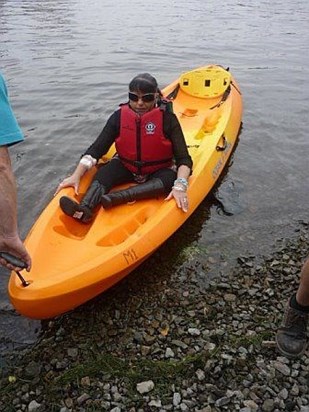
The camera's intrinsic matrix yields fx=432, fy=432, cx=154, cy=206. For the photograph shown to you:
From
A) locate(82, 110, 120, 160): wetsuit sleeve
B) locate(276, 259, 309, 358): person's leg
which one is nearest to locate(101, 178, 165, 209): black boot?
locate(82, 110, 120, 160): wetsuit sleeve

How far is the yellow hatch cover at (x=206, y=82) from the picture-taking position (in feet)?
24.0

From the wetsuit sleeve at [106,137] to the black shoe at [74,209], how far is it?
80 cm

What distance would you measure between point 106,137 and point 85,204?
88cm

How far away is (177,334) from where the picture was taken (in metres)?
3.55

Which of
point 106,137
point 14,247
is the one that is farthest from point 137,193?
point 14,247

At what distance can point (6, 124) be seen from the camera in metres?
1.90

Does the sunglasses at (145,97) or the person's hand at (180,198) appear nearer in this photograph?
the person's hand at (180,198)

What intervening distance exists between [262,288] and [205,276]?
1.89 feet

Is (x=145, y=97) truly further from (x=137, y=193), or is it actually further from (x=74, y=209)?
(x=74, y=209)

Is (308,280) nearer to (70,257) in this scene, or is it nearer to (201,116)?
(70,257)

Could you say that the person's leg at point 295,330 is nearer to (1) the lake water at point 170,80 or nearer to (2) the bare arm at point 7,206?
(1) the lake water at point 170,80

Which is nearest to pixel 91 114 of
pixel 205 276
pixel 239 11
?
pixel 205 276

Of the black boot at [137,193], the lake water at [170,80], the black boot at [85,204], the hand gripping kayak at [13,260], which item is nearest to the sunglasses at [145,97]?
the black boot at [137,193]

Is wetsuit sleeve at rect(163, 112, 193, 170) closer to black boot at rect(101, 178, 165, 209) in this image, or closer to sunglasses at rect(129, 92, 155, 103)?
sunglasses at rect(129, 92, 155, 103)
